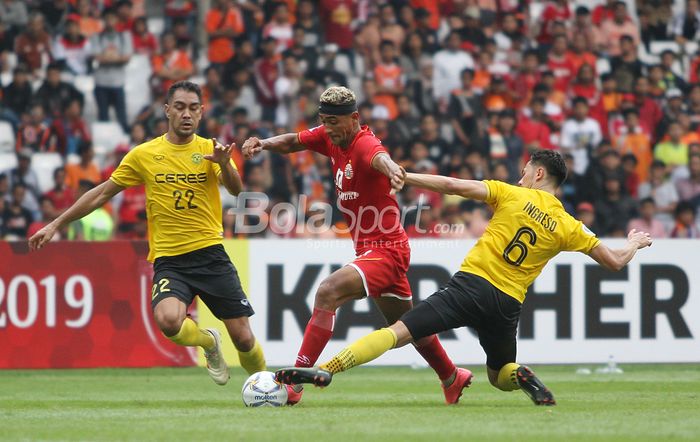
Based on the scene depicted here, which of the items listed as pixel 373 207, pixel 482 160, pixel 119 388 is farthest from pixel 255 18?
pixel 373 207

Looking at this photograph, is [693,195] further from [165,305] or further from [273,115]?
[165,305]

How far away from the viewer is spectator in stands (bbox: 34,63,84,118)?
1988cm

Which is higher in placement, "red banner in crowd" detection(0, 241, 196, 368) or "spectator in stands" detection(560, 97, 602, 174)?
"spectator in stands" detection(560, 97, 602, 174)

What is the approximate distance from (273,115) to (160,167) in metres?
10.1

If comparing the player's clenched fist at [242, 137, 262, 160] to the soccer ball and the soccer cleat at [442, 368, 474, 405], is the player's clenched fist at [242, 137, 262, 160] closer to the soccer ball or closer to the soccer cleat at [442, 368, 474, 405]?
the soccer ball

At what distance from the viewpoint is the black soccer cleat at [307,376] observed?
8.80 meters

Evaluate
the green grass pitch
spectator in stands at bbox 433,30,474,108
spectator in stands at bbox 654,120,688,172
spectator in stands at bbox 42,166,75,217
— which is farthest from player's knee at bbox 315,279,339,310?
spectator in stands at bbox 654,120,688,172

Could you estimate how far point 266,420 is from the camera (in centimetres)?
853

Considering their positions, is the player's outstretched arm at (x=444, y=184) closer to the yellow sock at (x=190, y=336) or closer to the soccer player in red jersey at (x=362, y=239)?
the soccer player in red jersey at (x=362, y=239)

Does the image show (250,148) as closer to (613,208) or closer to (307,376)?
(307,376)

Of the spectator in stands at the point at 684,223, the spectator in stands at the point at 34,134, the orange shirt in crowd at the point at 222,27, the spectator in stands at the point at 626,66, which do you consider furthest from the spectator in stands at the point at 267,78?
the spectator in stands at the point at 684,223

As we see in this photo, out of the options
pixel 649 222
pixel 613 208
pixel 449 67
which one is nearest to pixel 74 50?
pixel 449 67

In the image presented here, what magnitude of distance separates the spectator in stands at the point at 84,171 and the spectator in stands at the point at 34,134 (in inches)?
31.7

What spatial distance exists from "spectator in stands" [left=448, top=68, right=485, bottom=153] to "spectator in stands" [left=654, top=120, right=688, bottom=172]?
290 centimetres
